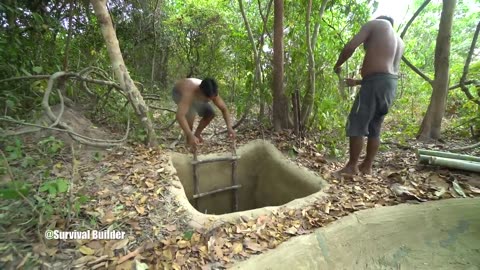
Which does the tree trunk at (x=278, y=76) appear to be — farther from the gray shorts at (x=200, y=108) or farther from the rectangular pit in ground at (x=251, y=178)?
the gray shorts at (x=200, y=108)

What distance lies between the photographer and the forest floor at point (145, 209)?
1.83 m

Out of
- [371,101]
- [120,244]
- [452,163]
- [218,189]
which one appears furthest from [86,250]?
[452,163]

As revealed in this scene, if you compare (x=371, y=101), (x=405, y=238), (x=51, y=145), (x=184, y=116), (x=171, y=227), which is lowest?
(x=405, y=238)

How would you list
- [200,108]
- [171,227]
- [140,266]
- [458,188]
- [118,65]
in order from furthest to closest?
[200,108] → [118,65] → [458,188] → [171,227] → [140,266]

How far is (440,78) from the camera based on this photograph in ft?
13.0

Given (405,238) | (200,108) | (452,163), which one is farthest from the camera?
(200,108)

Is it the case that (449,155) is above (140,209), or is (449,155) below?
above

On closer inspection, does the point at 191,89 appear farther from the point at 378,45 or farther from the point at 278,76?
the point at 378,45

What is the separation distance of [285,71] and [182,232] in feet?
8.70

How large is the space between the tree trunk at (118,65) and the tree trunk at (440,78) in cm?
385

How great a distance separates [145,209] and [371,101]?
2.32 m

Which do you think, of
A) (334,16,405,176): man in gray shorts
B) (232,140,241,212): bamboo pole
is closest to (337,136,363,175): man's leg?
(334,16,405,176): man in gray shorts

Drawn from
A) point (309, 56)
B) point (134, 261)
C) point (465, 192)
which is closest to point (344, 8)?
point (309, 56)

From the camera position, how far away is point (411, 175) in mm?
2943
